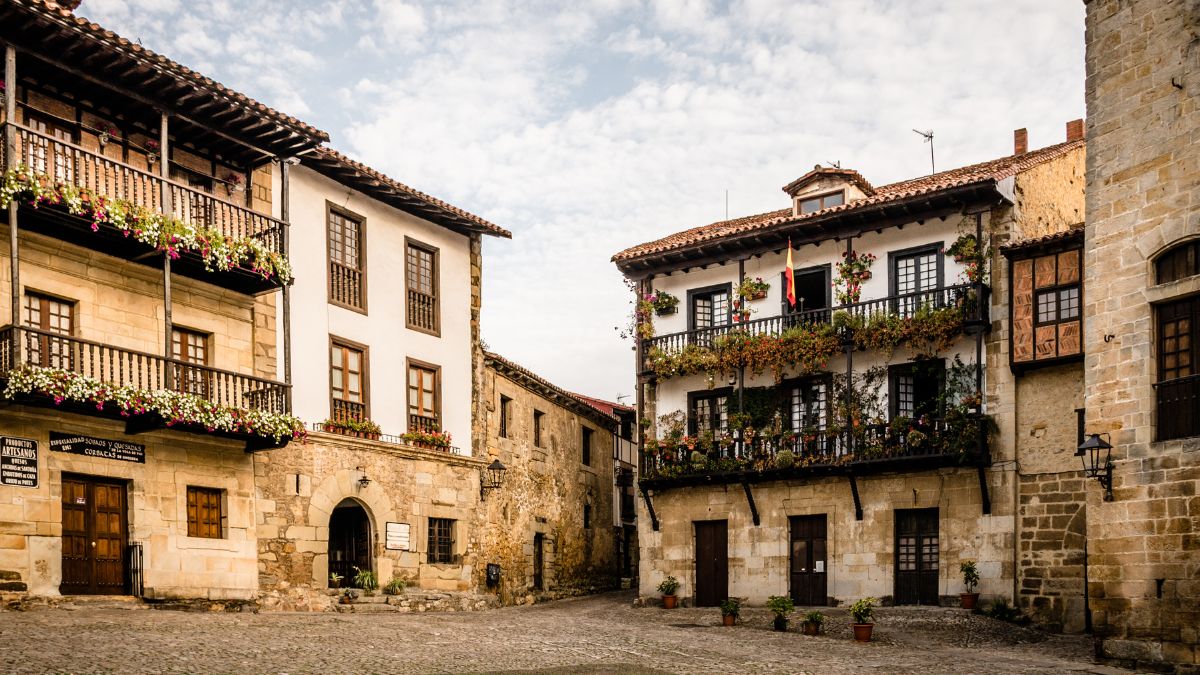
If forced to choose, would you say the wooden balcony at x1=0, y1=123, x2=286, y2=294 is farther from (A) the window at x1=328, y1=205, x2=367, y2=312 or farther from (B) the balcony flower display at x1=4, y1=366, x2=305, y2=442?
(B) the balcony flower display at x1=4, y1=366, x2=305, y2=442

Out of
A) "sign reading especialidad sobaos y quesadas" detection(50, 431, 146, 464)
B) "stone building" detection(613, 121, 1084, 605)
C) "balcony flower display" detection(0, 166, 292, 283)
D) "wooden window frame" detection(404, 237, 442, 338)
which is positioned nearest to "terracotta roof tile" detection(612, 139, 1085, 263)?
"stone building" detection(613, 121, 1084, 605)

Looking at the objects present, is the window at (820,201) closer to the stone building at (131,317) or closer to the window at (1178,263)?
the window at (1178,263)

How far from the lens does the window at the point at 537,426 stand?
3612 centimetres

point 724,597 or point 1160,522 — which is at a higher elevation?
point 1160,522

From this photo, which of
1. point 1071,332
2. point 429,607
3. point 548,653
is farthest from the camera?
point 429,607

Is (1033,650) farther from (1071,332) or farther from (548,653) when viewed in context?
(548,653)

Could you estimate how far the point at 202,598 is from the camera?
22938mm

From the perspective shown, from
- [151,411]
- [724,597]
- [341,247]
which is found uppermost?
[341,247]

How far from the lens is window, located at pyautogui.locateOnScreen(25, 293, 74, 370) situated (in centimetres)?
2016

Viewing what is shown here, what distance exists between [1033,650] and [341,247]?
16.4 meters

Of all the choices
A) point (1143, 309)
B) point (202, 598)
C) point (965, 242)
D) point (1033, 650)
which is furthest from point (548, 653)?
point (965, 242)

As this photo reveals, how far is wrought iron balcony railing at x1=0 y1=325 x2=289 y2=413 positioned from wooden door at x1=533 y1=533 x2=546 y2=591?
12.3 m

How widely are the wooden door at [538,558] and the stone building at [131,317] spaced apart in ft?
38.2

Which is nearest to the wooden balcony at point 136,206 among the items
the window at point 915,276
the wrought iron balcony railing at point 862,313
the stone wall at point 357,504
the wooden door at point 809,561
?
the stone wall at point 357,504
